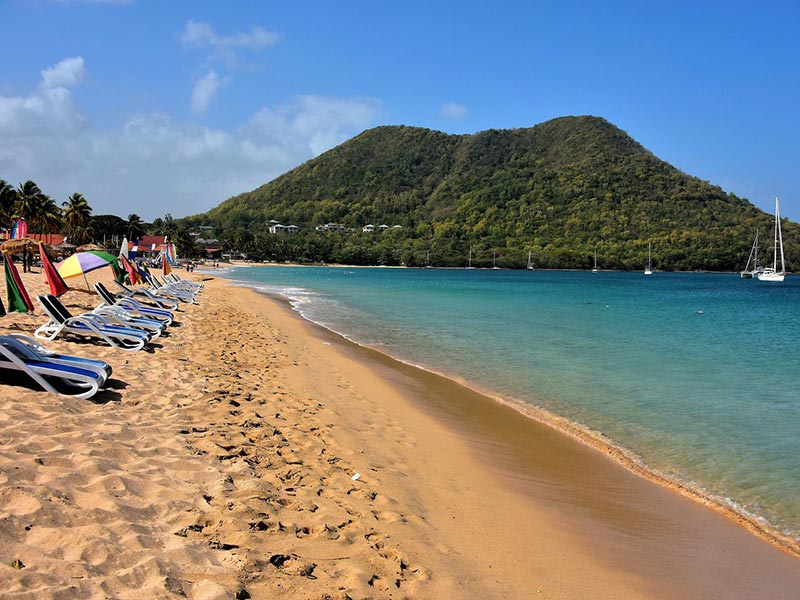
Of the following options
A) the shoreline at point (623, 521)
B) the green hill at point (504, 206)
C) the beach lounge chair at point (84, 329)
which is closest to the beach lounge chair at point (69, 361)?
the beach lounge chair at point (84, 329)

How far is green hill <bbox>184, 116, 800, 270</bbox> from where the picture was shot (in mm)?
111438

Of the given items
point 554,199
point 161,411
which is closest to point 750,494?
point 161,411

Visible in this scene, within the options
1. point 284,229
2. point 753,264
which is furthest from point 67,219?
point 753,264

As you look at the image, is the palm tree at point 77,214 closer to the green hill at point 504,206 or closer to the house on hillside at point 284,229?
the green hill at point 504,206

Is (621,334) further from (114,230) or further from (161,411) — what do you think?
(114,230)

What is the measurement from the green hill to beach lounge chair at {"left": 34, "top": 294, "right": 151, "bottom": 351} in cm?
11233

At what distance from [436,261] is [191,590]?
126108mm

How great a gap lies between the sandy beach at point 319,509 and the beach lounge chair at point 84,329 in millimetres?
2025

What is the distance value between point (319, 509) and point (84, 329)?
718 cm

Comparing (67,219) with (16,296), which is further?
(67,219)

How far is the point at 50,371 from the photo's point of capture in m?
5.61

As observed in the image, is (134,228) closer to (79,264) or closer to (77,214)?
(77,214)

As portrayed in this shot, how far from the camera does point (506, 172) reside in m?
137

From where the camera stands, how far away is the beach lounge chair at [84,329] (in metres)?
8.77
